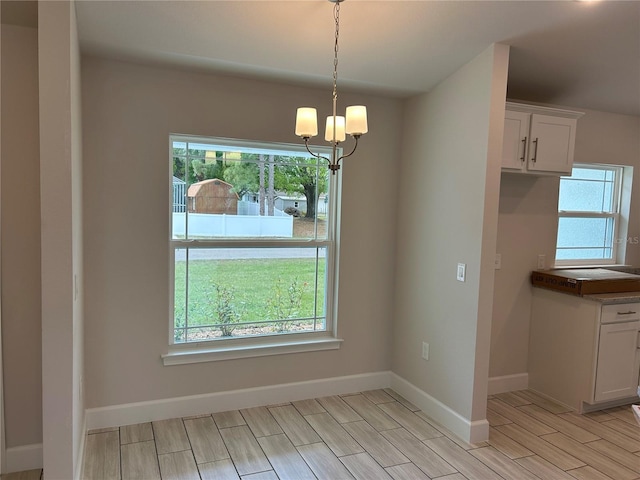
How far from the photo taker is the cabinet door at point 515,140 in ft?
10.2

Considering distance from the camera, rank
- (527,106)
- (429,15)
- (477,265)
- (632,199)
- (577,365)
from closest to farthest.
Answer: (429,15) → (477,265) → (527,106) → (577,365) → (632,199)

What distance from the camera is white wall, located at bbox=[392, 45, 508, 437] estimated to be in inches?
110

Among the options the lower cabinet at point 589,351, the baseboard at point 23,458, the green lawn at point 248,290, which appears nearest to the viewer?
the baseboard at point 23,458

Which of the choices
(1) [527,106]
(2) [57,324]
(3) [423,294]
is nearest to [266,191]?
(3) [423,294]

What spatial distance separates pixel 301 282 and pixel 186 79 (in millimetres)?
1673

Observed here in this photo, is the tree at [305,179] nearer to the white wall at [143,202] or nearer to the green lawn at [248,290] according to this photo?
the white wall at [143,202]

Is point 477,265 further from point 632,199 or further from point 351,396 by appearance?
point 632,199

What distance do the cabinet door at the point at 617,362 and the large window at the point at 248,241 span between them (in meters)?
2.04

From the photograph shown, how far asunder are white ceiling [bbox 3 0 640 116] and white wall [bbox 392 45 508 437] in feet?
0.84

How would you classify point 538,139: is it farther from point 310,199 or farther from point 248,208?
point 248,208

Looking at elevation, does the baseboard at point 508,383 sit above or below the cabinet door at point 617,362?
below

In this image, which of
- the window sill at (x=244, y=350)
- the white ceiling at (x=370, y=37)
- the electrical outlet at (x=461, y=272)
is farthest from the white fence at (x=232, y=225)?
the electrical outlet at (x=461, y=272)

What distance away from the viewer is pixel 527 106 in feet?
10.2

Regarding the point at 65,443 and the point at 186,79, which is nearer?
the point at 65,443
